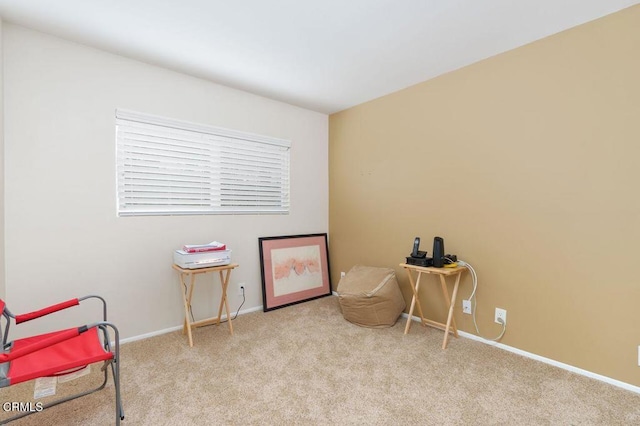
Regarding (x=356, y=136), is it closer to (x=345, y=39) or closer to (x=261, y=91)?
(x=261, y=91)

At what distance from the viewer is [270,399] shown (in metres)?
1.87

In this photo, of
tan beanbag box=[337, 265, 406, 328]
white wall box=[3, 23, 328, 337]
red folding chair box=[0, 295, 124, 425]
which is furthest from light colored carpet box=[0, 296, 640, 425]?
white wall box=[3, 23, 328, 337]

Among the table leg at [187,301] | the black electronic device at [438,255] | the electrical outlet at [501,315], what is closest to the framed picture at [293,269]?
the table leg at [187,301]

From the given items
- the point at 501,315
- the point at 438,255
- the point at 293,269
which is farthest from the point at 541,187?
the point at 293,269

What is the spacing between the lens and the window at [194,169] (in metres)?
2.64

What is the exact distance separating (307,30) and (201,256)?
6.51 ft

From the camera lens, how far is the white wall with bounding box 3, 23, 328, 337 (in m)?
2.20

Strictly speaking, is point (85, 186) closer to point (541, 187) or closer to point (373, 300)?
point (373, 300)

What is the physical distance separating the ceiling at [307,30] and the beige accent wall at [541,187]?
0.89 feet

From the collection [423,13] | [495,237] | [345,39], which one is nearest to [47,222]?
Answer: [345,39]

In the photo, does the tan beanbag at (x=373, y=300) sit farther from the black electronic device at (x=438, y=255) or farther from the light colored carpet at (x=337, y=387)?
the black electronic device at (x=438, y=255)

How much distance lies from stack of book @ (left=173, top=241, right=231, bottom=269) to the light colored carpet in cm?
67

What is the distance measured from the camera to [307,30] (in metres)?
2.20

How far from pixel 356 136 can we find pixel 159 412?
321 cm
